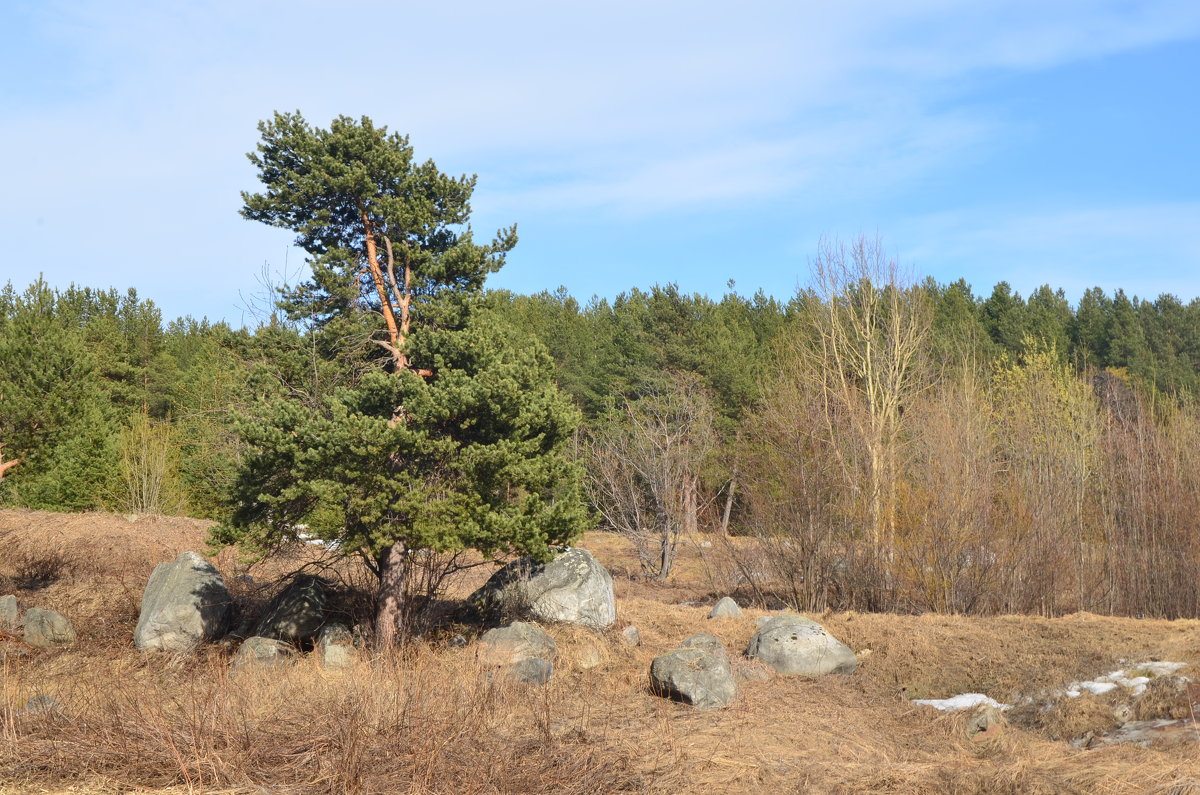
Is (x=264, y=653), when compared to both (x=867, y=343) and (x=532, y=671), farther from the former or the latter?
(x=867, y=343)

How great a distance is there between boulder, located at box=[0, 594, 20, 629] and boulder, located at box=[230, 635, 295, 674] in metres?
3.90

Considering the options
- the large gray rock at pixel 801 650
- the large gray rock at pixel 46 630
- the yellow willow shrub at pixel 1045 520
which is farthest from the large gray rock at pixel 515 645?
the yellow willow shrub at pixel 1045 520

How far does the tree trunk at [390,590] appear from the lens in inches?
441

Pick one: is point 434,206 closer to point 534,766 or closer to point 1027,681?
point 534,766

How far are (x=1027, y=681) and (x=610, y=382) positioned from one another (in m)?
25.7

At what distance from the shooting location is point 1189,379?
147 feet

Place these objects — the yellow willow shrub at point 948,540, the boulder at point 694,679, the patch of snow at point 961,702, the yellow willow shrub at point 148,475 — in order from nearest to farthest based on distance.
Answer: the boulder at point 694,679, the patch of snow at point 961,702, the yellow willow shrub at point 948,540, the yellow willow shrub at point 148,475

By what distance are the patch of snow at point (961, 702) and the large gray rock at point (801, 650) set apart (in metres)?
1.43

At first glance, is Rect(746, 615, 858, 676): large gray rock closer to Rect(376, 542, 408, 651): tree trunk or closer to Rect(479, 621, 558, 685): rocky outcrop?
Rect(479, 621, 558, 685): rocky outcrop

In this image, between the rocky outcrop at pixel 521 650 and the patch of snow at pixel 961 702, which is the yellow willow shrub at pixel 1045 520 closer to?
the patch of snow at pixel 961 702

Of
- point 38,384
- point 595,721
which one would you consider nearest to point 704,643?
point 595,721

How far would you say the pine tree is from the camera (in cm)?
1024

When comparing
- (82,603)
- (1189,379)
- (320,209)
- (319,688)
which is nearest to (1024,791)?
(319,688)

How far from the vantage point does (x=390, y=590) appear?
11289 millimetres
